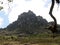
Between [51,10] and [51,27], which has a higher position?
[51,10]

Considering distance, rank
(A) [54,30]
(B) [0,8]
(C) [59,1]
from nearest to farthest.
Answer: (A) [54,30] < (C) [59,1] < (B) [0,8]

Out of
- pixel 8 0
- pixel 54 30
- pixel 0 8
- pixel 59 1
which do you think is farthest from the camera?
pixel 0 8

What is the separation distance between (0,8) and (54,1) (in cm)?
2353

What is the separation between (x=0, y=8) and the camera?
46.4 m

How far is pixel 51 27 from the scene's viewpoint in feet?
74.8

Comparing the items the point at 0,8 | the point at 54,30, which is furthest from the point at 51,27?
the point at 0,8

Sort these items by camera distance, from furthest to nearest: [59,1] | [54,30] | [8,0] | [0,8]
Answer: [0,8] < [8,0] < [59,1] < [54,30]

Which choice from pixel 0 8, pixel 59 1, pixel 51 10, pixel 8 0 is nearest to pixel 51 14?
pixel 51 10

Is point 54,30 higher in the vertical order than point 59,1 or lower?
lower

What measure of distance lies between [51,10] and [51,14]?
37 cm

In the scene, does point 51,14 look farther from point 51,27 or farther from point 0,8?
point 0,8

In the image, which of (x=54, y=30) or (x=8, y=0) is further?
(x=8, y=0)

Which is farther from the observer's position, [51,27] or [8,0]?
[8,0]

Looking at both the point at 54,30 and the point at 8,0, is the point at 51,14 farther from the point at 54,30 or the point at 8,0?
the point at 8,0
